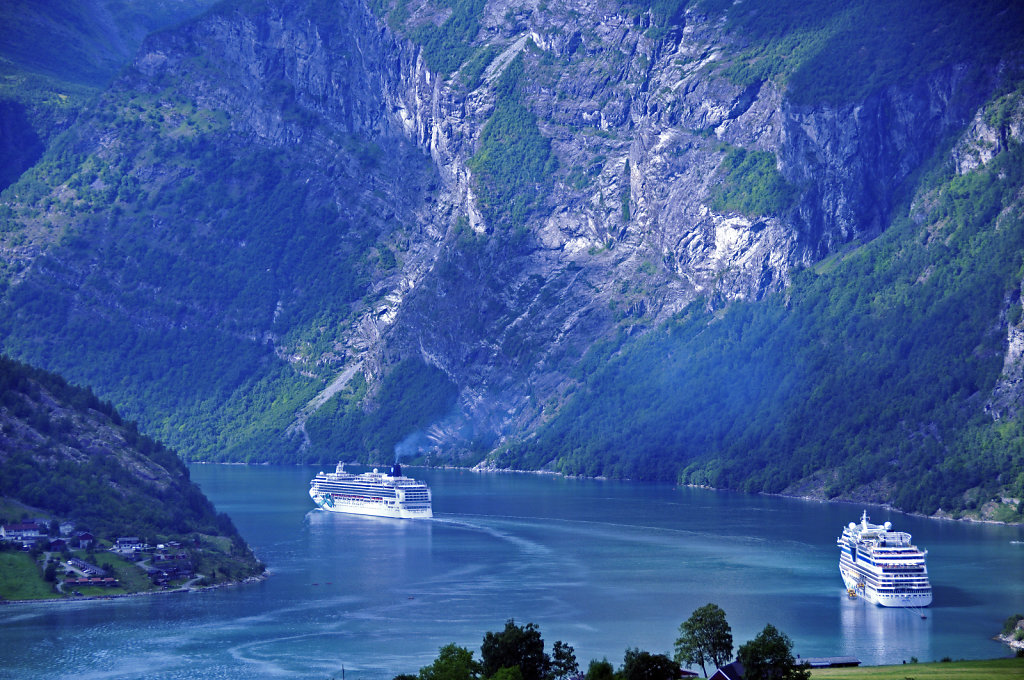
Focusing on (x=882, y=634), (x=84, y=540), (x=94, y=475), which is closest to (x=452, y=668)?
(x=882, y=634)

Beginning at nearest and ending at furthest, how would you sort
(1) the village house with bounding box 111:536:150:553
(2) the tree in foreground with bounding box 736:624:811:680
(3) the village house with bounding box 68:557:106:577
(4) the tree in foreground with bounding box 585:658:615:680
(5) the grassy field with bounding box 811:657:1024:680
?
(4) the tree in foreground with bounding box 585:658:615:680
(2) the tree in foreground with bounding box 736:624:811:680
(5) the grassy field with bounding box 811:657:1024:680
(3) the village house with bounding box 68:557:106:577
(1) the village house with bounding box 111:536:150:553

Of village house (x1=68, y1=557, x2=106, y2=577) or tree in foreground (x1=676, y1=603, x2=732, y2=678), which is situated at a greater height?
village house (x1=68, y1=557, x2=106, y2=577)

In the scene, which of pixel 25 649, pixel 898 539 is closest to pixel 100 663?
pixel 25 649

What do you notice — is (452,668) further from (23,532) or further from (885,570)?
(23,532)

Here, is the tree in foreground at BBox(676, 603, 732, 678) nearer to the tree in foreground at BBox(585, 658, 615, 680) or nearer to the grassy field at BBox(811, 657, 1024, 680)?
the grassy field at BBox(811, 657, 1024, 680)

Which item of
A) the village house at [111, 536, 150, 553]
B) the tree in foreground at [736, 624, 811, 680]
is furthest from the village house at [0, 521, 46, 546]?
the tree in foreground at [736, 624, 811, 680]
